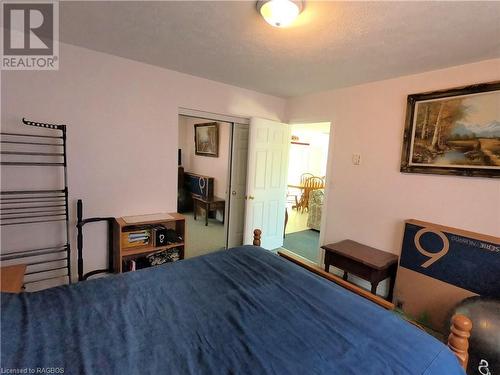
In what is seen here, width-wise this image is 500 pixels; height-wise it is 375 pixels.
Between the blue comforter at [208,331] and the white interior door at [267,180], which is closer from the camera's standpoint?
the blue comforter at [208,331]

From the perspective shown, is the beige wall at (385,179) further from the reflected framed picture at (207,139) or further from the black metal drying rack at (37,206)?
the black metal drying rack at (37,206)

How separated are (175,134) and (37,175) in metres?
1.35

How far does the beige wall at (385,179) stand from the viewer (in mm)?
2121

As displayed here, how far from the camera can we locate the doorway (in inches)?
143

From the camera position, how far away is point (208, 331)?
1131 mm

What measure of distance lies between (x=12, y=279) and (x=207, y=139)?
430 cm

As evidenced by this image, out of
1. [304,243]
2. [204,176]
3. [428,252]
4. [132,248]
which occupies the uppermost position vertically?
[204,176]

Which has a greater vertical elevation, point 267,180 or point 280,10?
point 280,10

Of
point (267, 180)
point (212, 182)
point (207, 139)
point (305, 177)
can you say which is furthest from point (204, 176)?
point (305, 177)

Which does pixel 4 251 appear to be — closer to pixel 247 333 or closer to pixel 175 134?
pixel 175 134

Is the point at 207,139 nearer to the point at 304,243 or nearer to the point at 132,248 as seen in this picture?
the point at 304,243

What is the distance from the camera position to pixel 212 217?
5504 mm

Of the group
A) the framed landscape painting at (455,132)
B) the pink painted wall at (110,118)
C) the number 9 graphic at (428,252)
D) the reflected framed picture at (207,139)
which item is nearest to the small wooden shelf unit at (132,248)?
the pink painted wall at (110,118)

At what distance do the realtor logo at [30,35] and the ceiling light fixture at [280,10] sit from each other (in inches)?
53.7
